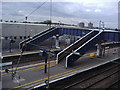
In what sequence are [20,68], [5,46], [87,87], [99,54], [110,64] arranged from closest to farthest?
[87,87] → [20,68] → [110,64] → [99,54] → [5,46]

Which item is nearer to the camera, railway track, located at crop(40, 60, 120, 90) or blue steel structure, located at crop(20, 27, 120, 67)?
railway track, located at crop(40, 60, 120, 90)

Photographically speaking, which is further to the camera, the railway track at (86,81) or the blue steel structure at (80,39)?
the blue steel structure at (80,39)

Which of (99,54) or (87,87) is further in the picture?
(99,54)

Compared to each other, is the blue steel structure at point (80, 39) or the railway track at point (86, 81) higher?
the blue steel structure at point (80, 39)

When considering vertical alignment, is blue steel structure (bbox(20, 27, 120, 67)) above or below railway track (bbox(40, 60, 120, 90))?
above

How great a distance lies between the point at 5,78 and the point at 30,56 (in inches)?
403

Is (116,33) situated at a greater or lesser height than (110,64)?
greater

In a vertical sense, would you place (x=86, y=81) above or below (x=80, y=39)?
below

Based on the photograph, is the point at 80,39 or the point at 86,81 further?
the point at 80,39

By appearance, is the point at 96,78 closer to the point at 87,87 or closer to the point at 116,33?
the point at 87,87

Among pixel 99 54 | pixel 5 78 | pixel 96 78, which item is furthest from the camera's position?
pixel 99 54

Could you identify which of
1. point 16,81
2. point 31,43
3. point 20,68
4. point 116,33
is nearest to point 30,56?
point 31,43

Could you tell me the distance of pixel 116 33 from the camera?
2223cm

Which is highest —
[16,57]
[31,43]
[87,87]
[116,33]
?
[116,33]
